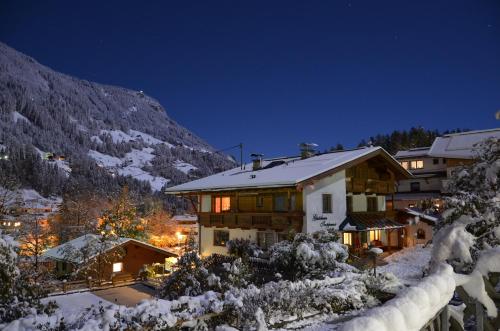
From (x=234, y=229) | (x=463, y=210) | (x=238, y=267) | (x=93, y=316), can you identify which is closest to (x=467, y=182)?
(x=463, y=210)

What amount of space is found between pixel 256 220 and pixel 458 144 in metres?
33.7

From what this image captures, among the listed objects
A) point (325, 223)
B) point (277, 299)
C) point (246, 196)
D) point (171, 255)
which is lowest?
point (171, 255)

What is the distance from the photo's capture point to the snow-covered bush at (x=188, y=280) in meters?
14.7

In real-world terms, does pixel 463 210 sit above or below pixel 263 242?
above

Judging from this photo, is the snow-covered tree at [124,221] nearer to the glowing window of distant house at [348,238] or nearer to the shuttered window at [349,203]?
the glowing window of distant house at [348,238]

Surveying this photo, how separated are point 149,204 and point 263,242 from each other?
148 feet

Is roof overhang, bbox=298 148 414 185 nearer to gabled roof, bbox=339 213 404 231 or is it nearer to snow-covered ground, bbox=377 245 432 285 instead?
gabled roof, bbox=339 213 404 231

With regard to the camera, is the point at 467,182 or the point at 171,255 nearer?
the point at 467,182

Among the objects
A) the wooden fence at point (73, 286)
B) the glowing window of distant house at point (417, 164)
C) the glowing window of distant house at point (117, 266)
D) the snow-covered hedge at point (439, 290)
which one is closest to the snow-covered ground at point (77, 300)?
the wooden fence at point (73, 286)

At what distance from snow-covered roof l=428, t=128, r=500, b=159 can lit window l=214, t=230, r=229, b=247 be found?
30.5 metres

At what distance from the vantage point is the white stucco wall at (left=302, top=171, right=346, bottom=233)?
2364 cm

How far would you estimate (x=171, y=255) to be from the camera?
3788 cm

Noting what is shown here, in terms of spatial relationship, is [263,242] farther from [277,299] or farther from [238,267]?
[277,299]

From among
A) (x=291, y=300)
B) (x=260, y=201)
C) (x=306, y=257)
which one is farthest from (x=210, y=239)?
(x=291, y=300)
